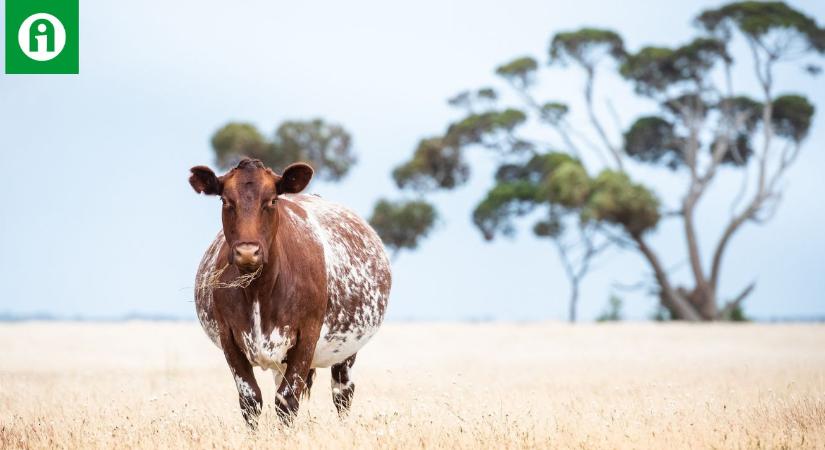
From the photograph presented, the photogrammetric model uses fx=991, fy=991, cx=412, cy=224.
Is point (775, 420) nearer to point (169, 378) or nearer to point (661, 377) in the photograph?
point (661, 377)

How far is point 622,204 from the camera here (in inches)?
1880

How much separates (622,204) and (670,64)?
27.1ft

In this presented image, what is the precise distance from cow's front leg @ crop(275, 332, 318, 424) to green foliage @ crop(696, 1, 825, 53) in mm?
43586

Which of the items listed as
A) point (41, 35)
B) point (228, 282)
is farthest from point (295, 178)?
point (41, 35)

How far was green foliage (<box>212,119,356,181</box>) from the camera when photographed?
182ft

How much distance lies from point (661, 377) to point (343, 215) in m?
9.93

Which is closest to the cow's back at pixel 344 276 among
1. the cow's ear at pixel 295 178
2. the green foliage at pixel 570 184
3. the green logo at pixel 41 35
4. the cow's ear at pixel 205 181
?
the cow's ear at pixel 295 178

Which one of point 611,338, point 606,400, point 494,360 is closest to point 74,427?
point 606,400

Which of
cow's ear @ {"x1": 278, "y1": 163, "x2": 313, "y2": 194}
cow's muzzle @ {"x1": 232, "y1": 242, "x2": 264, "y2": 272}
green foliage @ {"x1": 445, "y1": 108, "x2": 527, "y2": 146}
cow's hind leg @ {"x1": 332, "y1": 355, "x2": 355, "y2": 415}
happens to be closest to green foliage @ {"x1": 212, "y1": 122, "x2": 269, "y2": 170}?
green foliage @ {"x1": 445, "y1": 108, "x2": 527, "y2": 146}

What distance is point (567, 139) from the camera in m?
52.6

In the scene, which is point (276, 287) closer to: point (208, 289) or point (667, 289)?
point (208, 289)

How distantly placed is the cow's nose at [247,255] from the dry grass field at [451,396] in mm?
1655

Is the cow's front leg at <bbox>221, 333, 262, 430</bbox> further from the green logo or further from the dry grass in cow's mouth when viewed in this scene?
the green logo

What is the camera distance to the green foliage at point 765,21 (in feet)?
157
